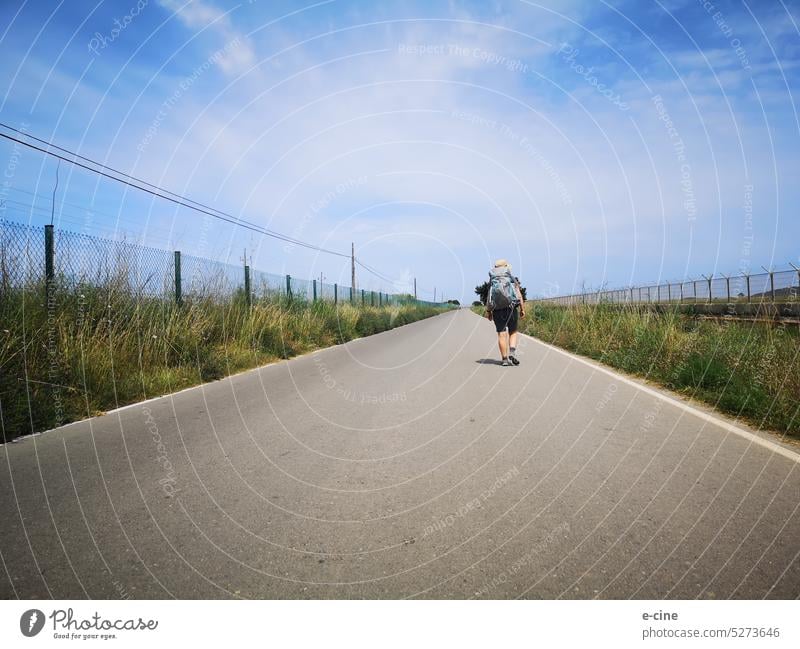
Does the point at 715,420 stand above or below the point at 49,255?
below

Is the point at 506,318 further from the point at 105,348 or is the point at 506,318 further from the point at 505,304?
the point at 105,348

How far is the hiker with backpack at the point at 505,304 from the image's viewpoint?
32.0ft

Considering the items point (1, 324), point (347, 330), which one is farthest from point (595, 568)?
point (347, 330)

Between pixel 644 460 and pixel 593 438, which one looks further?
pixel 593 438

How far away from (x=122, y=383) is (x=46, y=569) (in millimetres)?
4931

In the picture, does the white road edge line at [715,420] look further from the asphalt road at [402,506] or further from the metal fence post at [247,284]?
the metal fence post at [247,284]

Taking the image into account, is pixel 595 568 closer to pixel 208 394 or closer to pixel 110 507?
pixel 110 507

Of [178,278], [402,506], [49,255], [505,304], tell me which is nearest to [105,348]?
[49,255]

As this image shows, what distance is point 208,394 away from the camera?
716 cm

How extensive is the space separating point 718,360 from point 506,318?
12.5ft

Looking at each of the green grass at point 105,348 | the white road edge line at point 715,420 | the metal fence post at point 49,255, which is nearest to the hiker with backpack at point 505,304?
the white road edge line at point 715,420

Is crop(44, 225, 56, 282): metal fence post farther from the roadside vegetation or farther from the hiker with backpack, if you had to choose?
the roadside vegetation

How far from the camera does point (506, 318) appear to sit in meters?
9.89

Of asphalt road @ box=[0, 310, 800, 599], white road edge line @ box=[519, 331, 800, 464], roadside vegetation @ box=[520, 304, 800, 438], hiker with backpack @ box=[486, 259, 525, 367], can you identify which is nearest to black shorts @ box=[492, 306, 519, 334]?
hiker with backpack @ box=[486, 259, 525, 367]
